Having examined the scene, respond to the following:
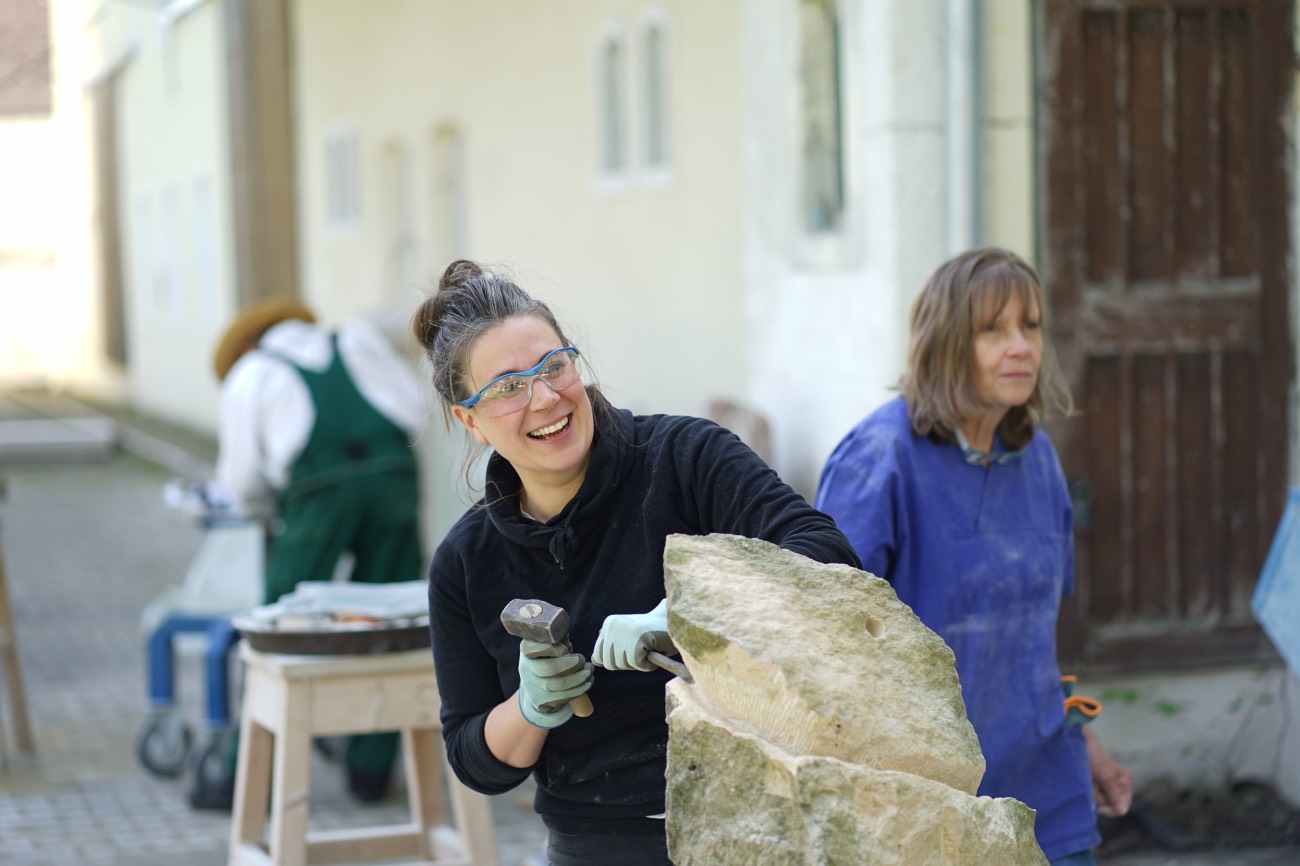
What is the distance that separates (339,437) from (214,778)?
4.01 feet

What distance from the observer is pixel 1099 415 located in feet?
16.4

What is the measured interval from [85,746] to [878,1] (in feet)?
13.6

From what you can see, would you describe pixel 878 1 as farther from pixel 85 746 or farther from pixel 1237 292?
pixel 85 746

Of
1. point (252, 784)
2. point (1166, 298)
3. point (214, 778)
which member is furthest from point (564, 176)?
point (252, 784)

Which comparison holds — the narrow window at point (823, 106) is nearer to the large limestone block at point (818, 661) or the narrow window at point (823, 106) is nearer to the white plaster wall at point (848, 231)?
the white plaster wall at point (848, 231)

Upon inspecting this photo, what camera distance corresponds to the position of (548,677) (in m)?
2.32

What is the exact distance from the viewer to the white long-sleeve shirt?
575 cm

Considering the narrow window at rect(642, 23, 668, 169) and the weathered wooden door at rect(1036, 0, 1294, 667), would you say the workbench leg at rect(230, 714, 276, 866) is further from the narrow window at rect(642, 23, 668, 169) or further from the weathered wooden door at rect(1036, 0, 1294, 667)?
the narrow window at rect(642, 23, 668, 169)

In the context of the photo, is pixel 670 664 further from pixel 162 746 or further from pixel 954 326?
pixel 162 746

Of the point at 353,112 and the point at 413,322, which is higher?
the point at 353,112

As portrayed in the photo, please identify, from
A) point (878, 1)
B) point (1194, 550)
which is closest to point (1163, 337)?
point (1194, 550)

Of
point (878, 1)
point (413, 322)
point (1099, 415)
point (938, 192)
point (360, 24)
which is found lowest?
point (1099, 415)

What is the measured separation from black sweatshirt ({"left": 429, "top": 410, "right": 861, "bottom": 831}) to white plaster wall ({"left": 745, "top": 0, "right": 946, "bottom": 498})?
1965 mm

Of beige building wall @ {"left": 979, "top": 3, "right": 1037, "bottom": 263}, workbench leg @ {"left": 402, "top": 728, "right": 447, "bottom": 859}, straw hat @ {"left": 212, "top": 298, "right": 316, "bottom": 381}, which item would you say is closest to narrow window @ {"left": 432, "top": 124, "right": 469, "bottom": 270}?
straw hat @ {"left": 212, "top": 298, "right": 316, "bottom": 381}
